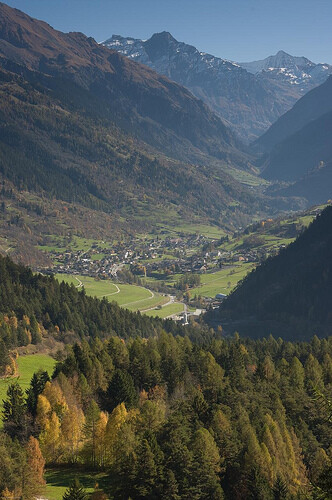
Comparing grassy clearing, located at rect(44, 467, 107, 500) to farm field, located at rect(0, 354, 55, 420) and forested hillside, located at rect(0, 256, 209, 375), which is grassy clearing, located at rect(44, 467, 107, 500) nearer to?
farm field, located at rect(0, 354, 55, 420)

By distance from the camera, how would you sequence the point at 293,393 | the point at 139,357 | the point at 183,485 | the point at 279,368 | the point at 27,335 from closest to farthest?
the point at 183,485 → the point at 293,393 → the point at 139,357 → the point at 279,368 → the point at 27,335

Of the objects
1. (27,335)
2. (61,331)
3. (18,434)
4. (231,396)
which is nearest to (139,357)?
(231,396)

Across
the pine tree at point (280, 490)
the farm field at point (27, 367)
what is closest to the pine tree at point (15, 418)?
the farm field at point (27, 367)

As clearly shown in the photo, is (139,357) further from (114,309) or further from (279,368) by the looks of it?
(114,309)

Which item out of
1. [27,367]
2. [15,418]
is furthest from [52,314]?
[15,418]

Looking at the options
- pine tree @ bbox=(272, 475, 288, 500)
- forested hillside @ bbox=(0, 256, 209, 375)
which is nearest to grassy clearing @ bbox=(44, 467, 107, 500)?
pine tree @ bbox=(272, 475, 288, 500)

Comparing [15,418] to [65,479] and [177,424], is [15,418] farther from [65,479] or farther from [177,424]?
[177,424]
